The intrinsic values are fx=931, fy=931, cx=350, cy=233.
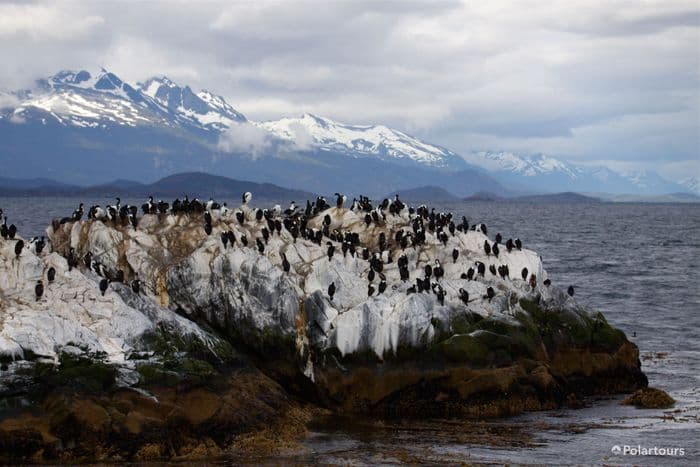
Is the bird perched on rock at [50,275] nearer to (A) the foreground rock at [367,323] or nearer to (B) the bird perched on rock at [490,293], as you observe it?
(A) the foreground rock at [367,323]

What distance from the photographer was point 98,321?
1049 inches

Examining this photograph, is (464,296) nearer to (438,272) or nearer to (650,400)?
(438,272)

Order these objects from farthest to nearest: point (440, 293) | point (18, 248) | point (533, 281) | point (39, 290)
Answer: point (533, 281)
point (440, 293)
point (18, 248)
point (39, 290)

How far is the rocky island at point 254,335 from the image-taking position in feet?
79.3

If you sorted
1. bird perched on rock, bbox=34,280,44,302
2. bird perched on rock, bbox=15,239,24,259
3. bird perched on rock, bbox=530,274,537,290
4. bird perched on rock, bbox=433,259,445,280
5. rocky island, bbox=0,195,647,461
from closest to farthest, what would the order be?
rocky island, bbox=0,195,647,461 < bird perched on rock, bbox=34,280,44,302 < bird perched on rock, bbox=15,239,24,259 < bird perched on rock, bbox=530,274,537,290 < bird perched on rock, bbox=433,259,445,280

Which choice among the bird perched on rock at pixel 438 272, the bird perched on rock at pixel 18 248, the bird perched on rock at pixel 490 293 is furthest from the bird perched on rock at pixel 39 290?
the bird perched on rock at pixel 490 293

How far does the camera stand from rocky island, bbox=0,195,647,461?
24172mm

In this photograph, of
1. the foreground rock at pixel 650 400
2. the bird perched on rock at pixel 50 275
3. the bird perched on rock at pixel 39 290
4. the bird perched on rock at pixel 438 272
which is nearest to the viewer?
the bird perched on rock at pixel 39 290

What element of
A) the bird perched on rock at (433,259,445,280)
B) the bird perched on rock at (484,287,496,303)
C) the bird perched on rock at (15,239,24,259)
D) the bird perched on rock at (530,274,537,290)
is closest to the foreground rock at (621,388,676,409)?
the bird perched on rock at (530,274,537,290)

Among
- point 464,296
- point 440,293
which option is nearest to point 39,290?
point 440,293

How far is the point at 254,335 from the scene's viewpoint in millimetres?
30641

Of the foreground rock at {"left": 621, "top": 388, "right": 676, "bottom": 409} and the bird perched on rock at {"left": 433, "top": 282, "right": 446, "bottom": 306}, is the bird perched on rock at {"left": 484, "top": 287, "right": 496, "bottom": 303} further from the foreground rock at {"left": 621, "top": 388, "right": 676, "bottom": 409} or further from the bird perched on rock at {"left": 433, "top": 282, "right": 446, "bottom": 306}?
the foreground rock at {"left": 621, "top": 388, "right": 676, "bottom": 409}

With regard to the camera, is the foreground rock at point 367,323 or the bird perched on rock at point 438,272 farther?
the bird perched on rock at point 438,272

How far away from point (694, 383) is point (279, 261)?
51.5 ft
